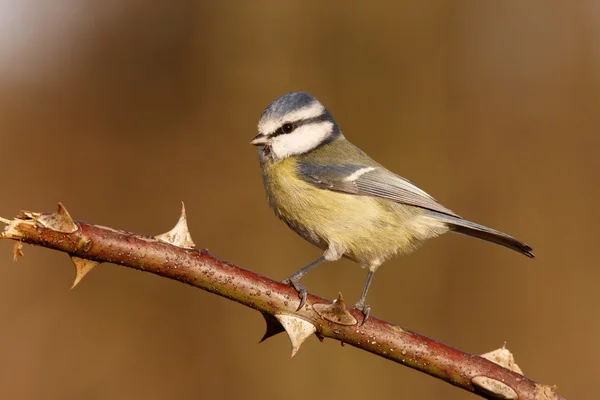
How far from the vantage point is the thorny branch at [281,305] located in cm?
138

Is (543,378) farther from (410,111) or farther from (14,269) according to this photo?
(14,269)


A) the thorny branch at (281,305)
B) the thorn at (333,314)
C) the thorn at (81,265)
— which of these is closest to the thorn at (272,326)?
the thorny branch at (281,305)

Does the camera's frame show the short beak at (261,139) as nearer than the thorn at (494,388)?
No

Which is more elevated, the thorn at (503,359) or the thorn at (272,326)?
the thorn at (503,359)

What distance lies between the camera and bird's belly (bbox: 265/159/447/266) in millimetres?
A: 2689

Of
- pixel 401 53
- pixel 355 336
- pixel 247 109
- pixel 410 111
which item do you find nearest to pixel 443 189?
pixel 410 111

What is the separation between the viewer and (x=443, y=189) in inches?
226

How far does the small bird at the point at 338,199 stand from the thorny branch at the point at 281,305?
979 mm

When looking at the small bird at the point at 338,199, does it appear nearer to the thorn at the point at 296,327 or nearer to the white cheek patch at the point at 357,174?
the white cheek patch at the point at 357,174

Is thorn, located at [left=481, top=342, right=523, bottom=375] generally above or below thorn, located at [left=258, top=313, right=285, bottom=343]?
above

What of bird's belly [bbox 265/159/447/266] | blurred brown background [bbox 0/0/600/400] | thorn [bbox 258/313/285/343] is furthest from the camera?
blurred brown background [bbox 0/0/600/400]

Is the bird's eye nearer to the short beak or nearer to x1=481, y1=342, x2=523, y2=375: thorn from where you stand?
the short beak

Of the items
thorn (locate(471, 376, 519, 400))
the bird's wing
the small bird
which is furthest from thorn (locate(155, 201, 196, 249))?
the bird's wing

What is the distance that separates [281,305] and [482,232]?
1.41m
